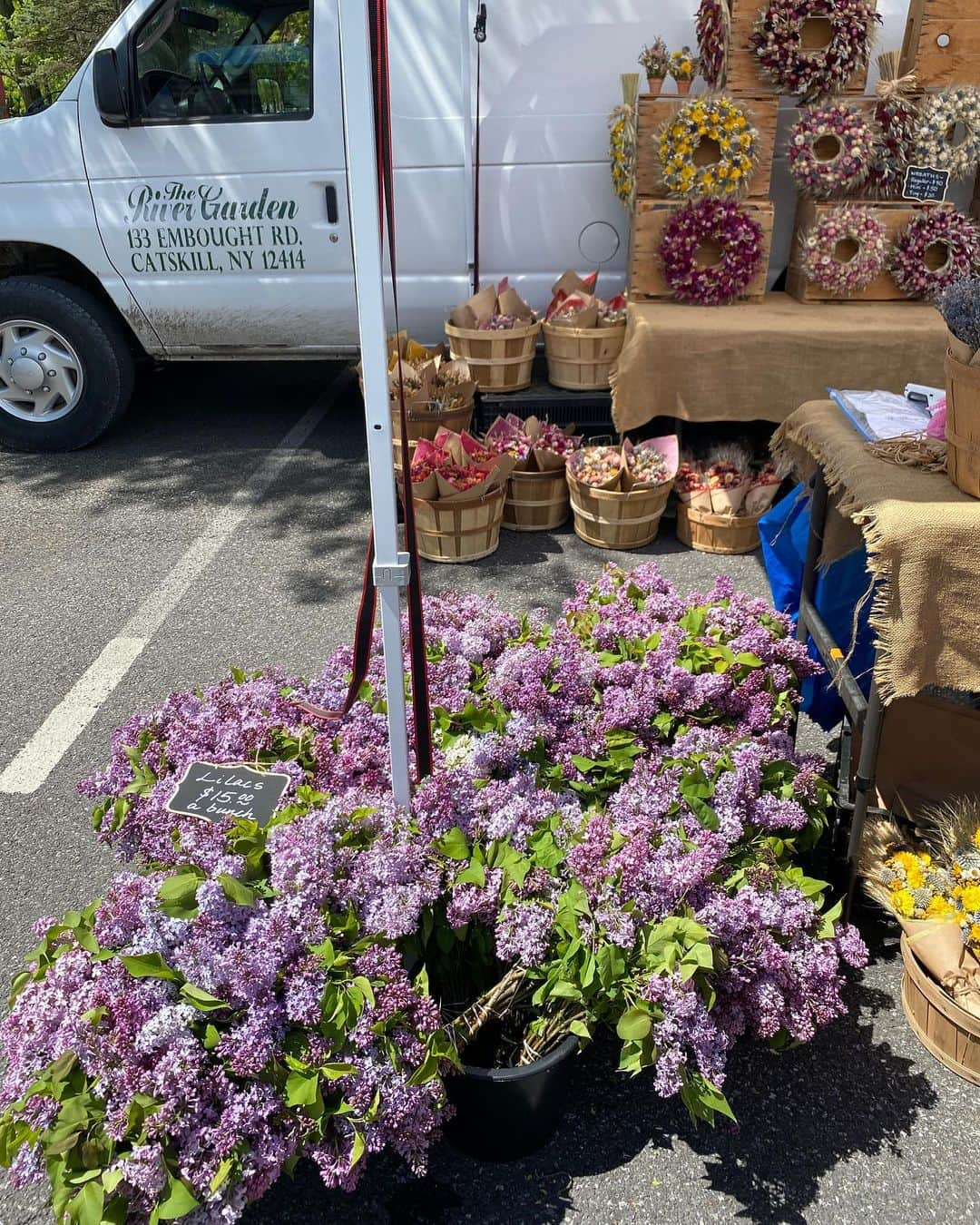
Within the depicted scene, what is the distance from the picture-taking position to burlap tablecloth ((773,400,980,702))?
179 centimetres

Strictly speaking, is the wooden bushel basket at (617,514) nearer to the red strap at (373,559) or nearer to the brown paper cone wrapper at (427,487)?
the brown paper cone wrapper at (427,487)

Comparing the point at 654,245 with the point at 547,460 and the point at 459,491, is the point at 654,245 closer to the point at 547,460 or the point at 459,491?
the point at 547,460

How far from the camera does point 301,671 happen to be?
11.4 feet

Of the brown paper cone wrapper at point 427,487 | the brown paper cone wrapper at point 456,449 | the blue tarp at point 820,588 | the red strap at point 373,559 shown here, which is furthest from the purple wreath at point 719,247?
the red strap at point 373,559

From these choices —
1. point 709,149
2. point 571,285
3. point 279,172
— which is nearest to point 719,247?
point 709,149

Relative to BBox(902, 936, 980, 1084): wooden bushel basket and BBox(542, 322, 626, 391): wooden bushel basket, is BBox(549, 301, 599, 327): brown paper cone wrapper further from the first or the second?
BBox(902, 936, 980, 1084): wooden bushel basket

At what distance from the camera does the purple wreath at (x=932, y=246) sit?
4613 mm

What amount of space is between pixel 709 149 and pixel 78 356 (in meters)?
3.51

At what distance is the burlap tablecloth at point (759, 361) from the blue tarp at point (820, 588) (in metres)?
1.50

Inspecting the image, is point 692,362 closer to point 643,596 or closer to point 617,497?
point 617,497

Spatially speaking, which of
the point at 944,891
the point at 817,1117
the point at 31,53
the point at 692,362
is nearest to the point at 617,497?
A: the point at 692,362

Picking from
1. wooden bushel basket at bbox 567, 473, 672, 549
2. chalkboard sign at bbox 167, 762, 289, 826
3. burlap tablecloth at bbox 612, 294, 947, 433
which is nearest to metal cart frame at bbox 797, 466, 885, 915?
chalkboard sign at bbox 167, 762, 289, 826

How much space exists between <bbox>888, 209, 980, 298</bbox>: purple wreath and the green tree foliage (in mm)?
11804

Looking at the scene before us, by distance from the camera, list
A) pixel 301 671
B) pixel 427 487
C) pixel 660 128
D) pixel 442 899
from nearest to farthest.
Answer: pixel 442 899, pixel 301 671, pixel 427 487, pixel 660 128
